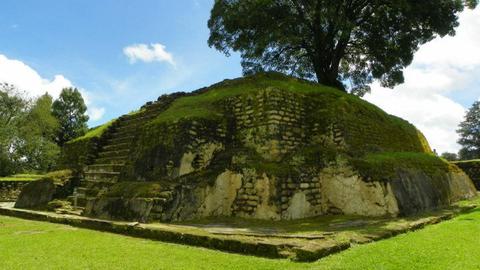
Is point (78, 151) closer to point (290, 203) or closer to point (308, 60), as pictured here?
point (290, 203)

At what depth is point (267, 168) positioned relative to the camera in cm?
858

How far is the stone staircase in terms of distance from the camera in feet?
35.2

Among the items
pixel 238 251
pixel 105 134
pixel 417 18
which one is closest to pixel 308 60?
pixel 417 18

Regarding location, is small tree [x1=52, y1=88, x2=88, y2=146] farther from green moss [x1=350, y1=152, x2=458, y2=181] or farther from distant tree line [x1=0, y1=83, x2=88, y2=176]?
green moss [x1=350, y1=152, x2=458, y2=181]

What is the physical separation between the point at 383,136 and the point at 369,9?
8166 millimetres

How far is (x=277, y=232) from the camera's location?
6.59 metres

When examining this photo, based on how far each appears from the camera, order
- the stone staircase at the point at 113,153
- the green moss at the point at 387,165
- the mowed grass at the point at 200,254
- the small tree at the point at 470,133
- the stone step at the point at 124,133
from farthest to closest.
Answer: the small tree at the point at 470,133
the stone step at the point at 124,133
the stone staircase at the point at 113,153
the green moss at the point at 387,165
the mowed grass at the point at 200,254

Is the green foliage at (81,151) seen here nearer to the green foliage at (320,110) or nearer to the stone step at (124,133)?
the stone step at (124,133)

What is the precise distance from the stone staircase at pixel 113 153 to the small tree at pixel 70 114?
85.1 ft

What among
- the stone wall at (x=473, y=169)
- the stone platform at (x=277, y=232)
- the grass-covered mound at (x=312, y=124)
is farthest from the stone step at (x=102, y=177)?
the stone wall at (x=473, y=169)

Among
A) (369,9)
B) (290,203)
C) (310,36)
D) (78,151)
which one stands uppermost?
(369,9)

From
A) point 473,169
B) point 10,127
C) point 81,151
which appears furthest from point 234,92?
point 10,127

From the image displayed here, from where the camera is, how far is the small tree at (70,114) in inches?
1485

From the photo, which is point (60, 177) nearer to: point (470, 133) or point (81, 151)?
point (81, 151)
